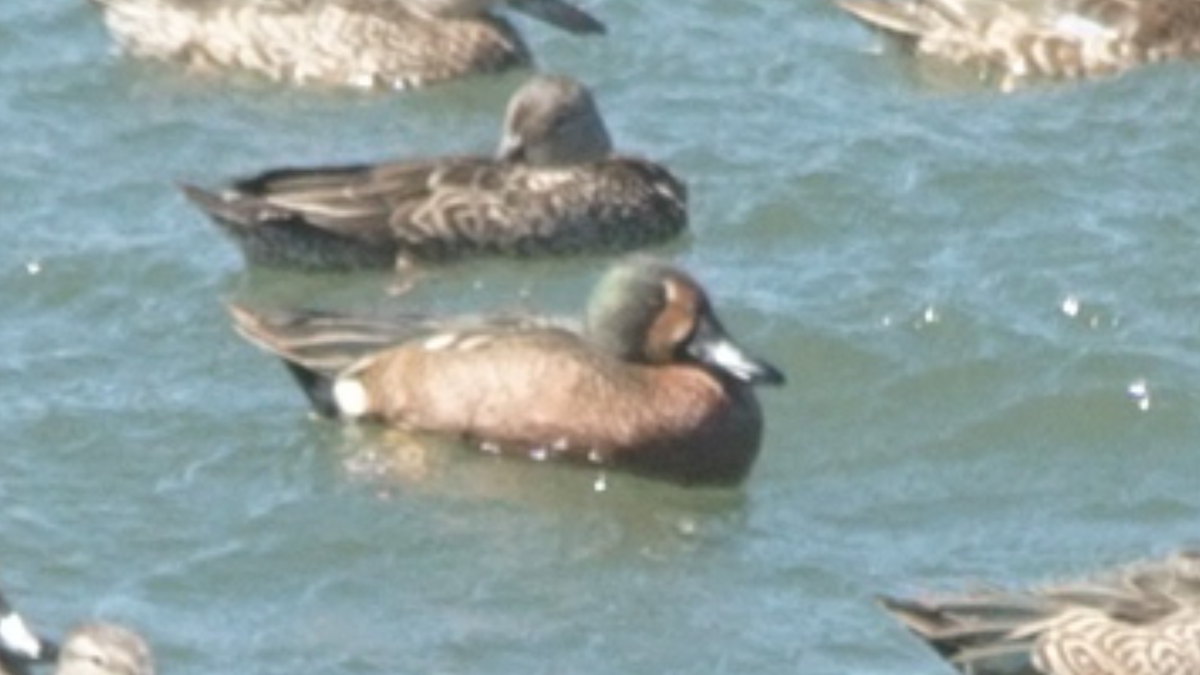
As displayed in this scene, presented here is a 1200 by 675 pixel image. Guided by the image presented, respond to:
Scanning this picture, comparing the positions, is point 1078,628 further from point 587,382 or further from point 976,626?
point 587,382

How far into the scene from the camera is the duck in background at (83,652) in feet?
37.7

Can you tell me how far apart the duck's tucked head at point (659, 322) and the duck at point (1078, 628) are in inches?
98.8

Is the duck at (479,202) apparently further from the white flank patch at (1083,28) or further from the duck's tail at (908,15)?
the white flank patch at (1083,28)

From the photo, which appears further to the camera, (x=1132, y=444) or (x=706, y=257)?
(x=706, y=257)

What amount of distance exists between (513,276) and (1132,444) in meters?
2.76

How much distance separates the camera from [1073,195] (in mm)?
17219

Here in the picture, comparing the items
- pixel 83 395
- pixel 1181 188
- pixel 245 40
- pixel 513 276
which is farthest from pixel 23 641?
pixel 245 40

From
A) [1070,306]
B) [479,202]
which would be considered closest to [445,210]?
[479,202]

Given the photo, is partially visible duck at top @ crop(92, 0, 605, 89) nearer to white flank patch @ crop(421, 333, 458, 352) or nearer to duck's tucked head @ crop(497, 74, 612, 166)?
duck's tucked head @ crop(497, 74, 612, 166)

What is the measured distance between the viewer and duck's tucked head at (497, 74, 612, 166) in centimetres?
1733

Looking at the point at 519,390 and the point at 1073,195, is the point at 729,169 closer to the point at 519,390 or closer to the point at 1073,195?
the point at 1073,195

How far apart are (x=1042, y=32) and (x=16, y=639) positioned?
7.95 m

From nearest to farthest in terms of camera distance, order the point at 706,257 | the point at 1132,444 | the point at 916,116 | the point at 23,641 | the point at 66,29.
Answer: the point at 23,641, the point at 1132,444, the point at 706,257, the point at 916,116, the point at 66,29

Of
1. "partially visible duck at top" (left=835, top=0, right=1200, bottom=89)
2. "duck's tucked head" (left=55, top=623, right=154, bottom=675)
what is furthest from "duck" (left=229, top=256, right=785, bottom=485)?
"partially visible duck at top" (left=835, top=0, right=1200, bottom=89)
